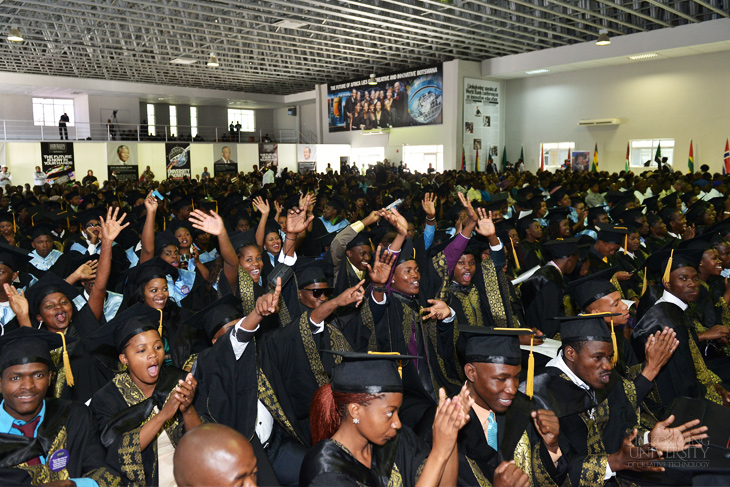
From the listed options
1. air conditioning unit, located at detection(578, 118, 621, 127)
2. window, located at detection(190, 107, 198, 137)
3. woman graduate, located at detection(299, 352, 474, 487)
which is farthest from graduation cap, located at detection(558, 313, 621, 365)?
window, located at detection(190, 107, 198, 137)

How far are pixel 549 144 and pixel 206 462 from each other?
21.8 metres

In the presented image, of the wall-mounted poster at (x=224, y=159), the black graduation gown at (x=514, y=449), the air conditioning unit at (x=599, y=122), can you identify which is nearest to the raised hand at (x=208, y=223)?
the black graduation gown at (x=514, y=449)

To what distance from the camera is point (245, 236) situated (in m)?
5.18

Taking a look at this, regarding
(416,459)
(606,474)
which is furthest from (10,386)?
(606,474)

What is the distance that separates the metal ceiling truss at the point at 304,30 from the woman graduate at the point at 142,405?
12.0 meters

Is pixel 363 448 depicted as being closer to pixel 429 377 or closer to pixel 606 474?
pixel 606 474

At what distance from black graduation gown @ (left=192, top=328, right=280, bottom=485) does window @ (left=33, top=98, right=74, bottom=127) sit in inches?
1172

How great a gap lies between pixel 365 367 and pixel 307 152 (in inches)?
972

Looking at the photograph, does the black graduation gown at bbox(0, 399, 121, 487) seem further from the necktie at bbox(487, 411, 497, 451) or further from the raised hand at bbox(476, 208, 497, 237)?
the raised hand at bbox(476, 208, 497, 237)

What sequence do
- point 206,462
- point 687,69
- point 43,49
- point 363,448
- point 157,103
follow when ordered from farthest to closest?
→ point 157,103
point 43,49
point 687,69
point 363,448
point 206,462

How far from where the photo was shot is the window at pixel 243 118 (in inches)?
1362

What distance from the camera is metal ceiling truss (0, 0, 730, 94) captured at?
14453 millimetres

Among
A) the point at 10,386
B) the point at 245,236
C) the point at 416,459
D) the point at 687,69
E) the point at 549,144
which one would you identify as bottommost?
the point at 416,459

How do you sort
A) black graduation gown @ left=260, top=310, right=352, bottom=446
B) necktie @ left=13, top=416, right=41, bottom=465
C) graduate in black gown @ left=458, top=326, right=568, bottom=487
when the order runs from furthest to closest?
black graduation gown @ left=260, top=310, right=352, bottom=446
graduate in black gown @ left=458, top=326, right=568, bottom=487
necktie @ left=13, top=416, right=41, bottom=465
